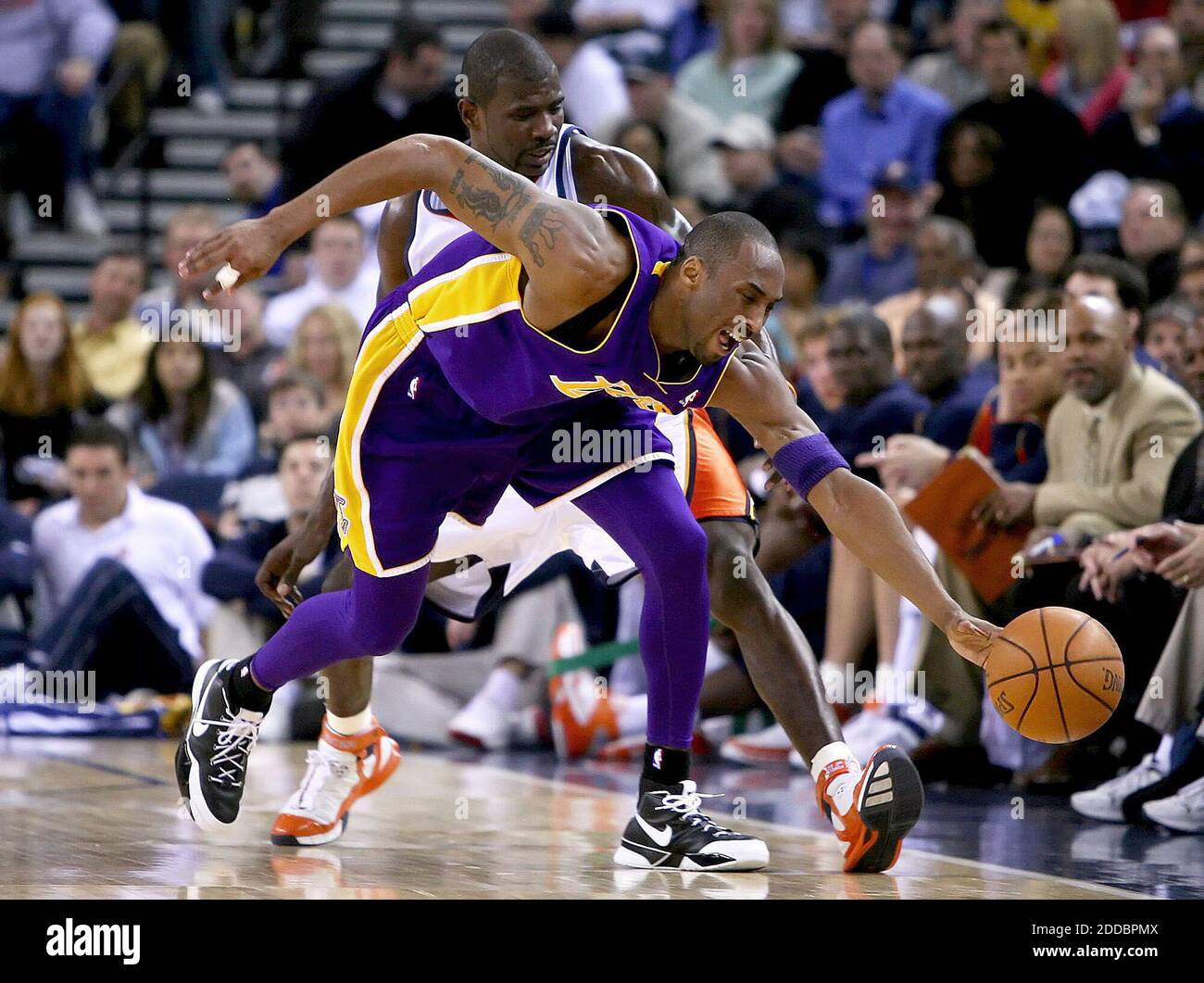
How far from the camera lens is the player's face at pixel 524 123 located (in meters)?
4.22

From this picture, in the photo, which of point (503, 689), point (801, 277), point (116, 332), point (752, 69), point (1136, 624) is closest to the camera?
point (1136, 624)

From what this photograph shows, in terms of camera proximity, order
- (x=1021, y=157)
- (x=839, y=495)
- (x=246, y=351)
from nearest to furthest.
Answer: (x=839, y=495) → (x=1021, y=157) → (x=246, y=351)

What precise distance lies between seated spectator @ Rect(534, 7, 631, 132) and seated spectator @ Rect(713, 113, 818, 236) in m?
0.66

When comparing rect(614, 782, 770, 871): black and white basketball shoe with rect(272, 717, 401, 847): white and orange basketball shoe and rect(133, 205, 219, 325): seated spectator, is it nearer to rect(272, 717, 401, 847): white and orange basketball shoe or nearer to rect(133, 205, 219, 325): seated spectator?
rect(272, 717, 401, 847): white and orange basketball shoe

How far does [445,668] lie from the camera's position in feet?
23.3

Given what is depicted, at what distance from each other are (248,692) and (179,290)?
522 cm

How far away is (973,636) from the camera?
10.7 ft

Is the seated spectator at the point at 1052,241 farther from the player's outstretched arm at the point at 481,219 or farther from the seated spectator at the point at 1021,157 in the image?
the player's outstretched arm at the point at 481,219

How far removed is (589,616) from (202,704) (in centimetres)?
321

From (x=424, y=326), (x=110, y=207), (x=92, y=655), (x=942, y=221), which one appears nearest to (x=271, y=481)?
(x=92, y=655)

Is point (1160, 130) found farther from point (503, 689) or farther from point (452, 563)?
point (452, 563)

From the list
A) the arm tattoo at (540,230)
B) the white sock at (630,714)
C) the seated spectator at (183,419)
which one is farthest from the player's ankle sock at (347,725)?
the seated spectator at (183,419)

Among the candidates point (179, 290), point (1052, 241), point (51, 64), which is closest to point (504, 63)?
point (1052, 241)

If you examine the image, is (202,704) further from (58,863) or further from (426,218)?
(426,218)
